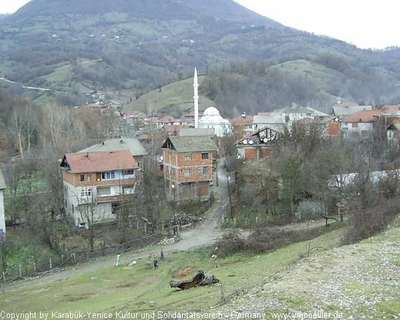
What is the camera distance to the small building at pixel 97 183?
37281 mm

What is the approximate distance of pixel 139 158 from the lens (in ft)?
160

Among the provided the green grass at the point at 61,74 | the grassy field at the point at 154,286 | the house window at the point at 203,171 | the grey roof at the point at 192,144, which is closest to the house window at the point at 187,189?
the house window at the point at 203,171

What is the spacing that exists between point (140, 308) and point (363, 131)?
2157 inches

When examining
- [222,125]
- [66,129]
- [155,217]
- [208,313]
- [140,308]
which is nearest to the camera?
[208,313]

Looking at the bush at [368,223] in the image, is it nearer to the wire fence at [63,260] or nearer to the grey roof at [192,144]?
the wire fence at [63,260]

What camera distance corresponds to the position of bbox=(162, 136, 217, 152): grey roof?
4109 centimetres

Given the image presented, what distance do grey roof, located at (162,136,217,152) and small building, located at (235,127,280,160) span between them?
913cm

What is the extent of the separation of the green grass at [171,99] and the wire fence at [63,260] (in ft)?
318

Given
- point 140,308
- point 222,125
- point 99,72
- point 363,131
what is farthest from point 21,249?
point 99,72

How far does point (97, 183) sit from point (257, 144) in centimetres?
1870

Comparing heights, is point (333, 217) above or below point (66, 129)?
below

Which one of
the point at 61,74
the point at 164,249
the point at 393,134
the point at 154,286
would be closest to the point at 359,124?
the point at 393,134

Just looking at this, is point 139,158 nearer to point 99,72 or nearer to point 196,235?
point 196,235

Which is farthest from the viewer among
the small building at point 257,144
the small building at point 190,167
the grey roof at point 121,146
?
the small building at point 257,144
